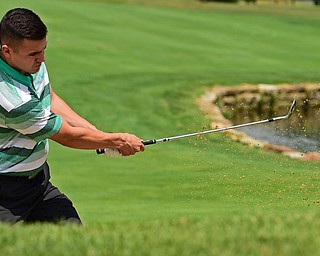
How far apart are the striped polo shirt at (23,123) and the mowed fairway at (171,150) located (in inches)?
21.2

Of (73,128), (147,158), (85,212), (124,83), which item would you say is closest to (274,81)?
(124,83)

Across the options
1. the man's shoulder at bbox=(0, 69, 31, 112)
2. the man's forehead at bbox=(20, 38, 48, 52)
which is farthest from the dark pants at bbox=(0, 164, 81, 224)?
the man's forehead at bbox=(20, 38, 48, 52)

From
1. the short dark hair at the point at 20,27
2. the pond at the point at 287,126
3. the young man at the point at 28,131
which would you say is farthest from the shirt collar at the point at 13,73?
the pond at the point at 287,126

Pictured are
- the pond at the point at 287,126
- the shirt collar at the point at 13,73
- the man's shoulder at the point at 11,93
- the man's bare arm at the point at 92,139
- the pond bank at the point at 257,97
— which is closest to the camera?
the man's shoulder at the point at 11,93

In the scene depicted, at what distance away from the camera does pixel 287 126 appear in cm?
1132

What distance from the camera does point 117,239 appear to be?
433 cm

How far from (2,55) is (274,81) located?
1189 cm

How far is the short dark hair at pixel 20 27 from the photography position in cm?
507

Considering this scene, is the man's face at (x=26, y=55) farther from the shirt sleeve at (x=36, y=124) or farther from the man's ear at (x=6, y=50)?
the shirt sleeve at (x=36, y=124)

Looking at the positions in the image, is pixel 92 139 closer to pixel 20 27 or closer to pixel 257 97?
pixel 20 27

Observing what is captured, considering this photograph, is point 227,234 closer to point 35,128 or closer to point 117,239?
point 117,239

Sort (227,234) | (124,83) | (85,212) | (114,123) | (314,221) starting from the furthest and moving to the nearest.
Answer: (124,83) < (114,123) < (85,212) < (314,221) < (227,234)

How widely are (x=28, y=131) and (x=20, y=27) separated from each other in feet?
1.82

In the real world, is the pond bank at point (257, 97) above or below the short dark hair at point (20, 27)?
below
